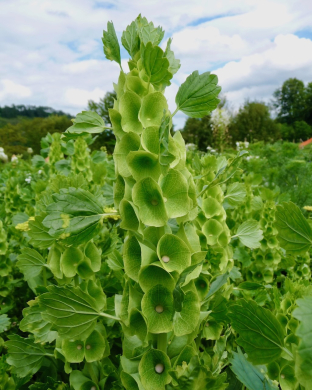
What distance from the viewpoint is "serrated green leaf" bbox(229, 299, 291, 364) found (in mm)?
347

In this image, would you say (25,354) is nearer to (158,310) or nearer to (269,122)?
(158,310)

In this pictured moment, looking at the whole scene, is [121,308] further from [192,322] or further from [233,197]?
[233,197]

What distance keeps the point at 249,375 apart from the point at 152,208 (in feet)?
0.89

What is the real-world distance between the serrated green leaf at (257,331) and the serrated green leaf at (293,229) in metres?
0.08

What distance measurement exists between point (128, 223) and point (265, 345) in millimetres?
214

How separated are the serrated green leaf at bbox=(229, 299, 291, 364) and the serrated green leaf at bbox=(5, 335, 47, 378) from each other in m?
0.59

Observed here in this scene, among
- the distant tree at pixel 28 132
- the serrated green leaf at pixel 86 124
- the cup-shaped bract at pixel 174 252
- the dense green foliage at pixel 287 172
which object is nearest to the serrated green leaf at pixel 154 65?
the serrated green leaf at pixel 86 124

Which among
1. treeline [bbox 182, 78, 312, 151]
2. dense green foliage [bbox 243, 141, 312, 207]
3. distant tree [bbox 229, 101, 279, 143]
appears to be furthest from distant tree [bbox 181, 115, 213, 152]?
dense green foliage [bbox 243, 141, 312, 207]

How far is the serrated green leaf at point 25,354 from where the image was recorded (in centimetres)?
76

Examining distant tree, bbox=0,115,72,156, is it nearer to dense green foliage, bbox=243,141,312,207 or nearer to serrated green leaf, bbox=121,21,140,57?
dense green foliage, bbox=243,141,312,207

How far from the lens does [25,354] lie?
0.77m

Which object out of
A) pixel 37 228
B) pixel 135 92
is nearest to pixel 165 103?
pixel 135 92

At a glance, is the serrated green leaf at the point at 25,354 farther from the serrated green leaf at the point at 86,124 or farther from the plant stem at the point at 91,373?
the serrated green leaf at the point at 86,124

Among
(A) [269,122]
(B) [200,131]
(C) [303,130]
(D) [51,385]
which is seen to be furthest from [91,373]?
(C) [303,130]
